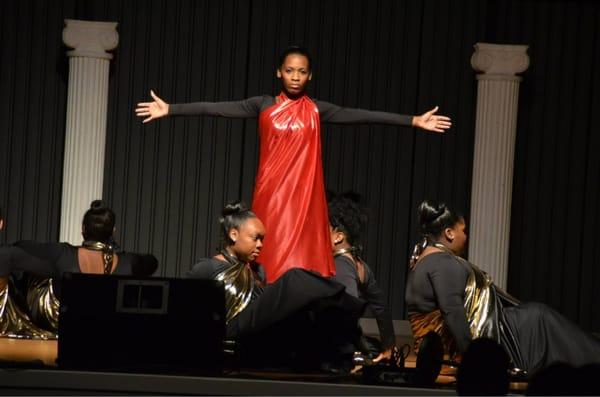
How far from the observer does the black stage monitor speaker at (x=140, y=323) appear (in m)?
3.69

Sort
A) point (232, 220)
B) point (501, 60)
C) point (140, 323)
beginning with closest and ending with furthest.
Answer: point (140, 323)
point (232, 220)
point (501, 60)

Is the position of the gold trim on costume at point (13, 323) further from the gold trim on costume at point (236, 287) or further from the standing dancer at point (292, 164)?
the gold trim on costume at point (236, 287)

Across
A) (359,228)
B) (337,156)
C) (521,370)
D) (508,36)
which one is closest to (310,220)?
(359,228)

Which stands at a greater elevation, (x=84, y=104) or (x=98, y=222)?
(x=84, y=104)

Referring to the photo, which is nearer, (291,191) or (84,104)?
(291,191)

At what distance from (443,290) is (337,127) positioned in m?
3.35

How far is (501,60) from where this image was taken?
7574 millimetres

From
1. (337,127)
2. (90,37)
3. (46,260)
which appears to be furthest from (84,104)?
(46,260)

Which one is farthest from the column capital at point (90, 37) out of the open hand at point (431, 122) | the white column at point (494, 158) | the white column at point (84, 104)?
the open hand at point (431, 122)

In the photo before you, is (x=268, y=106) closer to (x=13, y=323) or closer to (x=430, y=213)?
(x=430, y=213)

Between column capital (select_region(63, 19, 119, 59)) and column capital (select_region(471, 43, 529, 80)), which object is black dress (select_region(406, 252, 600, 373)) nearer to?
column capital (select_region(471, 43, 529, 80))

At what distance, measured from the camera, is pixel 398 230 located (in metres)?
7.85

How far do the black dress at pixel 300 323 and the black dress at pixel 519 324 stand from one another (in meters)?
0.67

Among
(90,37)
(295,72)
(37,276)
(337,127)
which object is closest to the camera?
(295,72)
